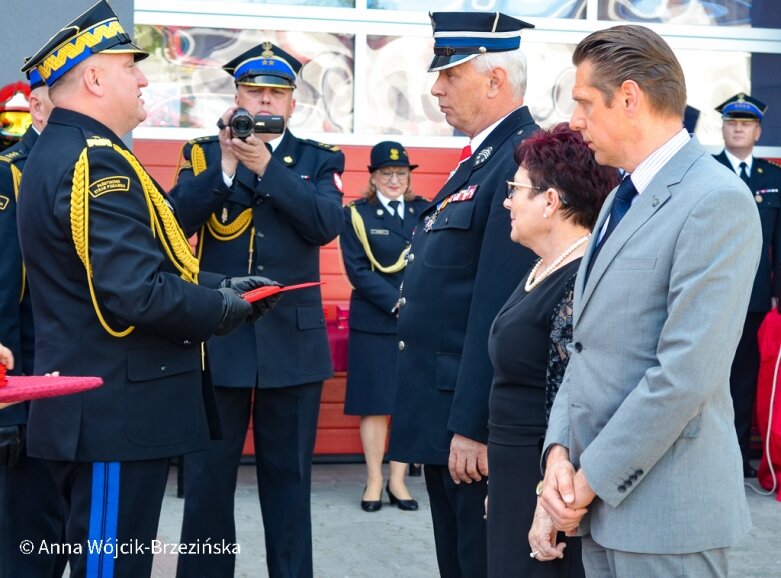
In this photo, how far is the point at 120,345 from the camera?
3092 mm

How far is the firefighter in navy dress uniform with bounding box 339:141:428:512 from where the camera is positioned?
6.23 meters

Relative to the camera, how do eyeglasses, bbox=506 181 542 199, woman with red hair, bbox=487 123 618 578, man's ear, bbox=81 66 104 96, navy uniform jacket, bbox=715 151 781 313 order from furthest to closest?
navy uniform jacket, bbox=715 151 781 313
man's ear, bbox=81 66 104 96
eyeglasses, bbox=506 181 542 199
woman with red hair, bbox=487 123 618 578

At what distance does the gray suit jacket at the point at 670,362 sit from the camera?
2152 millimetres

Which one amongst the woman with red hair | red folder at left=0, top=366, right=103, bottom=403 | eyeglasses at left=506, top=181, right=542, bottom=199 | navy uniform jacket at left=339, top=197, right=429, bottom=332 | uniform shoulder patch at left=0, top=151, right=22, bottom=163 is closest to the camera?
red folder at left=0, top=366, right=103, bottom=403

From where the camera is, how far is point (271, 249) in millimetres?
4320

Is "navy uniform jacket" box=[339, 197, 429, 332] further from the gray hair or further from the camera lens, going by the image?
the gray hair

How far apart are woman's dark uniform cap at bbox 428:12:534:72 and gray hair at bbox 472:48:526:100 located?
0.05ft

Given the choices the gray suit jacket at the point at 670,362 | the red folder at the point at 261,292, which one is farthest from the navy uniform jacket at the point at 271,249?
the gray suit jacket at the point at 670,362

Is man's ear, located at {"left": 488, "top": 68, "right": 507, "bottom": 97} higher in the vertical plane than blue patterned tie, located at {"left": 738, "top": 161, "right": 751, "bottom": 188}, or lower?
higher

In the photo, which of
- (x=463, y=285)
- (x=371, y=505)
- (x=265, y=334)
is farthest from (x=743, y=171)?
(x=463, y=285)

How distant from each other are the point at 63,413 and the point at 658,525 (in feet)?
5.46

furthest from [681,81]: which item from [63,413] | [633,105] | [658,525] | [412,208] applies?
[412,208]

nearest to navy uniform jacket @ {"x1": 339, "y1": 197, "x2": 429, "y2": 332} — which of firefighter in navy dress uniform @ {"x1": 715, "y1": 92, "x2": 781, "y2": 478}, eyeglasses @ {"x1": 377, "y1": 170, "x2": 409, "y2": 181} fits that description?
eyeglasses @ {"x1": 377, "y1": 170, "x2": 409, "y2": 181}

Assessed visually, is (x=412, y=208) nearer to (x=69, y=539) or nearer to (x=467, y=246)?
(x=467, y=246)
